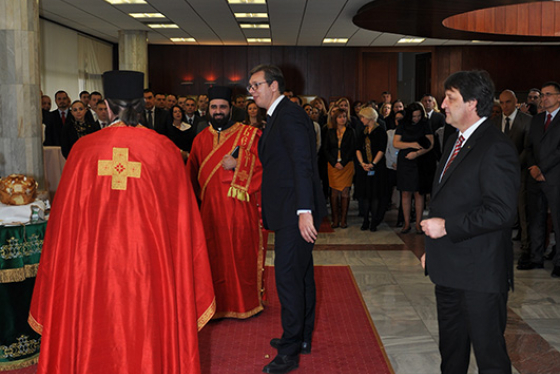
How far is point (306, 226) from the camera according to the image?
3.47 meters

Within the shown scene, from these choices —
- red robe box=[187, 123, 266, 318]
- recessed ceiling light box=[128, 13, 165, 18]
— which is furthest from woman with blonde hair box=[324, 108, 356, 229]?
recessed ceiling light box=[128, 13, 165, 18]

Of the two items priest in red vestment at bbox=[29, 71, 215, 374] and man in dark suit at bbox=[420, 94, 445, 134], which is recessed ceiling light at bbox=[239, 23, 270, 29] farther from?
priest in red vestment at bbox=[29, 71, 215, 374]

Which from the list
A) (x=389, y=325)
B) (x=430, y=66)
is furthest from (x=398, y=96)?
(x=389, y=325)

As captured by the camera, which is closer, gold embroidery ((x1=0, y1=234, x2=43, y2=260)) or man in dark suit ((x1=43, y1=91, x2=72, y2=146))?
gold embroidery ((x1=0, y1=234, x2=43, y2=260))

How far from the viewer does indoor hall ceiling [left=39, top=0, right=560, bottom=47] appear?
39.0 ft

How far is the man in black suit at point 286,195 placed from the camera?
3.60m

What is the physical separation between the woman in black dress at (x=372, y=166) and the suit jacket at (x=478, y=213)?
569 centimetres

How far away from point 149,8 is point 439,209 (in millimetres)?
10748

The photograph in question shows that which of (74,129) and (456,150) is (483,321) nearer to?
(456,150)

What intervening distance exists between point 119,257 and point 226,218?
1814 mm

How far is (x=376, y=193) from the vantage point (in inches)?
336

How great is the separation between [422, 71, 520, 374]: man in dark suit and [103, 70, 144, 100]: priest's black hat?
4.70ft

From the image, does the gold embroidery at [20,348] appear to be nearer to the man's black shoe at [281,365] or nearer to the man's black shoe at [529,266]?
the man's black shoe at [281,365]

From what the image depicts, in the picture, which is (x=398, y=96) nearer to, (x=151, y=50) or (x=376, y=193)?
(x=151, y=50)
